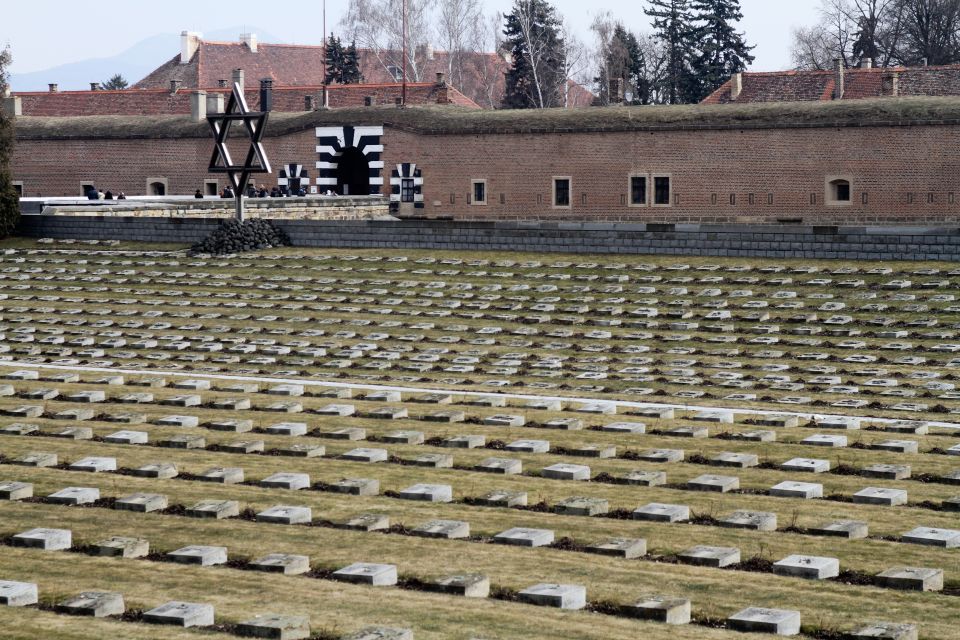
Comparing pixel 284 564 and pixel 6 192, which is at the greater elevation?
pixel 6 192

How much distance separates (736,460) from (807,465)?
70 centimetres

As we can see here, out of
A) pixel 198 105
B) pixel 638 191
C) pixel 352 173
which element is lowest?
pixel 638 191

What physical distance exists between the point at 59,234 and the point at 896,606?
2938 centimetres

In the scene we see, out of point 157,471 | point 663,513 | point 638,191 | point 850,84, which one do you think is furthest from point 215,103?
point 663,513

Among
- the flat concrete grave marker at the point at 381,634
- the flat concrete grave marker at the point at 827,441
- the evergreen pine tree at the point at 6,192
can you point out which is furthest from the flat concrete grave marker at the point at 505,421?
the evergreen pine tree at the point at 6,192

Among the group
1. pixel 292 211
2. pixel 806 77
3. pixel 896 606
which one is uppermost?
pixel 806 77

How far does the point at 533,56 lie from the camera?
67.5 m

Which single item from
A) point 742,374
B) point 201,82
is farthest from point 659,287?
point 201,82

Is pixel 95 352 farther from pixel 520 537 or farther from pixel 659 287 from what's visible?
pixel 520 537

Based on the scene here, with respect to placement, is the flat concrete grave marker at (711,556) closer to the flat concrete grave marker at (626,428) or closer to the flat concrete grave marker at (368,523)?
the flat concrete grave marker at (368,523)

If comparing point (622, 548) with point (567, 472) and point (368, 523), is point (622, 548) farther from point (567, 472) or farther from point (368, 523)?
point (567, 472)

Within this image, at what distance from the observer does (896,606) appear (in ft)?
32.2

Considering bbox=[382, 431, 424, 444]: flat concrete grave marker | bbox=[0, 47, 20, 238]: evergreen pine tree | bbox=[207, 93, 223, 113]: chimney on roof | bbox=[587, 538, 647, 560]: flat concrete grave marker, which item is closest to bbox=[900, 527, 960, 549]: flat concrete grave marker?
bbox=[587, 538, 647, 560]: flat concrete grave marker

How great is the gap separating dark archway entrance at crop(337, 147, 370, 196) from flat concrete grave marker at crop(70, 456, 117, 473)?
33.4 meters
